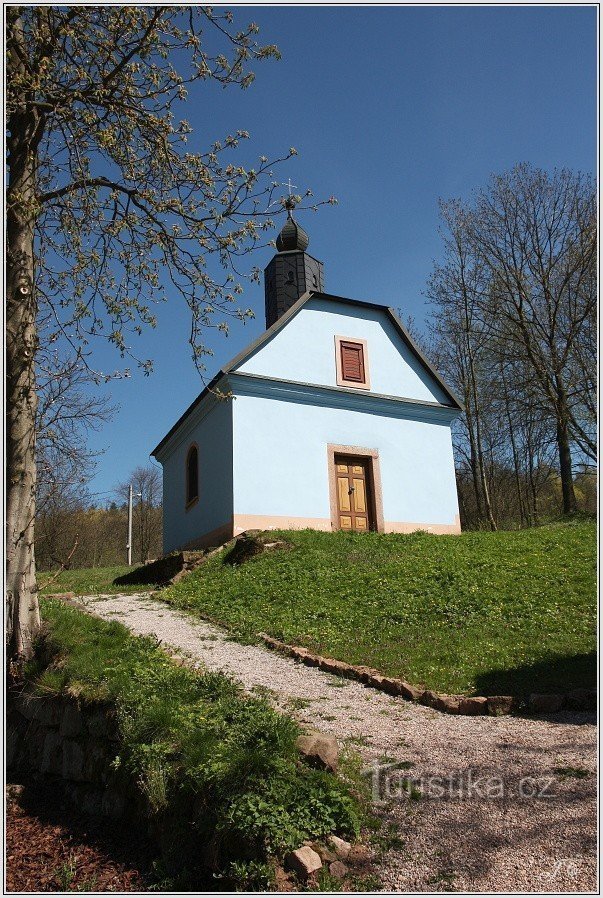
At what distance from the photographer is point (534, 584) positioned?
34.1ft

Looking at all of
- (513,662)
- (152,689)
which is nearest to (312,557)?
(513,662)

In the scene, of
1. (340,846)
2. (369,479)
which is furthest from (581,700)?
(369,479)

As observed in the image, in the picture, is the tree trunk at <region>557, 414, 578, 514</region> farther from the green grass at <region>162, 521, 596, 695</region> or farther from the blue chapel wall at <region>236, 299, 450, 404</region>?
the green grass at <region>162, 521, 596, 695</region>

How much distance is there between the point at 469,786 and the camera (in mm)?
4348

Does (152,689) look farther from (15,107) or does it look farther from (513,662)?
(15,107)

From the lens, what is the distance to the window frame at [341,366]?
18672 mm

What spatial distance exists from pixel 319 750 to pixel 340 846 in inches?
32.0

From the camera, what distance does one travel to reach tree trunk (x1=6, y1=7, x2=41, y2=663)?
6.68 metres

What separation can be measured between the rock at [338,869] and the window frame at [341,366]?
15.6m

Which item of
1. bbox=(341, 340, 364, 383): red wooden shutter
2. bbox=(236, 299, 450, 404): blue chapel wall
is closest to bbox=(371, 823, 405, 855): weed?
bbox=(236, 299, 450, 404): blue chapel wall

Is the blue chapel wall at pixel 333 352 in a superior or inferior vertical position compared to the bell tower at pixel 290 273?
inferior

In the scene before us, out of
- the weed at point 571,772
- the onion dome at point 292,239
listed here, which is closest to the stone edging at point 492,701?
the weed at point 571,772

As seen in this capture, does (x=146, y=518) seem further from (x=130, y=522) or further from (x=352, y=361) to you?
(x=352, y=361)

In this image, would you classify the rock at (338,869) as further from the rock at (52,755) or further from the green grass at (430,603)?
the green grass at (430,603)
